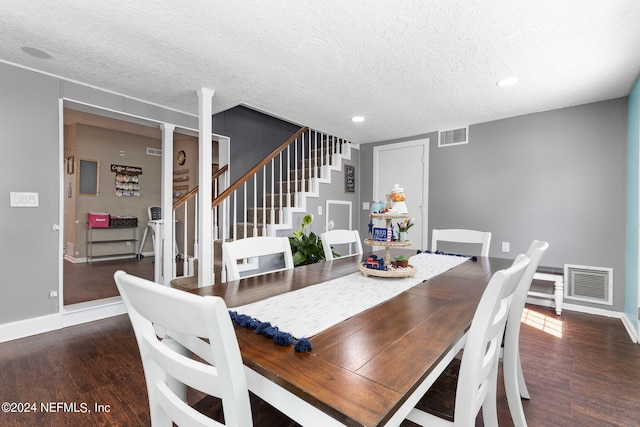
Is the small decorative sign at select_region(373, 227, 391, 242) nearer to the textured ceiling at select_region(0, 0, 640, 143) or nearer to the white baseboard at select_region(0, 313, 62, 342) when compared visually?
the textured ceiling at select_region(0, 0, 640, 143)

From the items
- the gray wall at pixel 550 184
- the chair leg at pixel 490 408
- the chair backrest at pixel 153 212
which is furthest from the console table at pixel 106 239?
the chair leg at pixel 490 408

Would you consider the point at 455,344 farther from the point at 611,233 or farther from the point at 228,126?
the point at 228,126

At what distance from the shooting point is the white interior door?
4355mm

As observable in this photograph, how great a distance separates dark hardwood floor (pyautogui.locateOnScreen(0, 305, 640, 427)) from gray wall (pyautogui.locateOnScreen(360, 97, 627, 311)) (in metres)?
0.91

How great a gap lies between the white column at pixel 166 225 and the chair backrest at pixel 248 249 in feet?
6.39

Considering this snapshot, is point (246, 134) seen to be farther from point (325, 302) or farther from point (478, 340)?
point (478, 340)

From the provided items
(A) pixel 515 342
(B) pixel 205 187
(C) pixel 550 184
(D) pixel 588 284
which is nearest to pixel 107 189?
(B) pixel 205 187

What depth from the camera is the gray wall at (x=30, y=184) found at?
242 centimetres

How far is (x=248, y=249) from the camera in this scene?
1664 mm

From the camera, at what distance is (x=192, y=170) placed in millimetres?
6004

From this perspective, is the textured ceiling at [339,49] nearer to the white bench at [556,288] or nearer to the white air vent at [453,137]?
the white air vent at [453,137]

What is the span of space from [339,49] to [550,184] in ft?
9.55

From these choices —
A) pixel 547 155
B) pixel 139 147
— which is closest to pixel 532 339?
pixel 547 155

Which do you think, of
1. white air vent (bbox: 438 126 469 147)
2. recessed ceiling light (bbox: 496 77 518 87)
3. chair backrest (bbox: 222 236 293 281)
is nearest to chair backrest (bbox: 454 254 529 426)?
chair backrest (bbox: 222 236 293 281)
